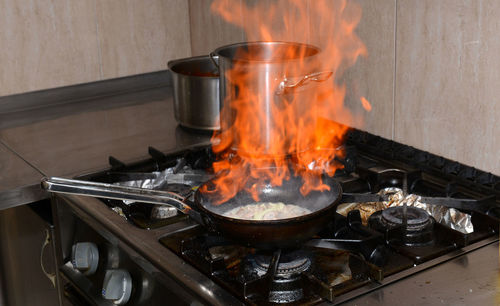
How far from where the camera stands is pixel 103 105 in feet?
6.50

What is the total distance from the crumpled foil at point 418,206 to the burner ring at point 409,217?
2 centimetres

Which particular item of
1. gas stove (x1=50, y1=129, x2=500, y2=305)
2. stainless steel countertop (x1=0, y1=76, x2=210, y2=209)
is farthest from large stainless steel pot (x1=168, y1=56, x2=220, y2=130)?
gas stove (x1=50, y1=129, x2=500, y2=305)

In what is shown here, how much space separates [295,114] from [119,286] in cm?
47

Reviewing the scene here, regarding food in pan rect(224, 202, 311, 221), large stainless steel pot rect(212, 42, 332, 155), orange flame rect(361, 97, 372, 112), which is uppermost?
large stainless steel pot rect(212, 42, 332, 155)

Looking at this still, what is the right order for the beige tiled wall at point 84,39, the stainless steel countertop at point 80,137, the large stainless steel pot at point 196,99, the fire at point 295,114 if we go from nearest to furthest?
the fire at point 295,114, the stainless steel countertop at point 80,137, the large stainless steel pot at point 196,99, the beige tiled wall at point 84,39

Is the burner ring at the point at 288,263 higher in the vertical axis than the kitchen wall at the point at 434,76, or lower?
lower

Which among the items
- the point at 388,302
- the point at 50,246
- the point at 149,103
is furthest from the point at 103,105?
the point at 388,302

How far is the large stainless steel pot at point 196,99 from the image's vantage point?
159cm

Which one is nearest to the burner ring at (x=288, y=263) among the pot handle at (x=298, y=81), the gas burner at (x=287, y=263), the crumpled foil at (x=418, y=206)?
the gas burner at (x=287, y=263)

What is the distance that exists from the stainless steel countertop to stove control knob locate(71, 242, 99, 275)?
220 millimetres

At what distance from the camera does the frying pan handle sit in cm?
103

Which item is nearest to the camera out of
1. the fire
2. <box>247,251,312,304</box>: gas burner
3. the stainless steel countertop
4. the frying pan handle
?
<box>247,251,312,304</box>: gas burner

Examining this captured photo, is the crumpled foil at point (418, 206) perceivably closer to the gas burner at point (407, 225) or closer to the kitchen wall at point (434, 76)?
the gas burner at point (407, 225)

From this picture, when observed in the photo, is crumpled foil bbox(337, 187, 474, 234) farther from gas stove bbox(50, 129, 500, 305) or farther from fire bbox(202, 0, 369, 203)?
fire bbox(202, 0, 369, 203)
